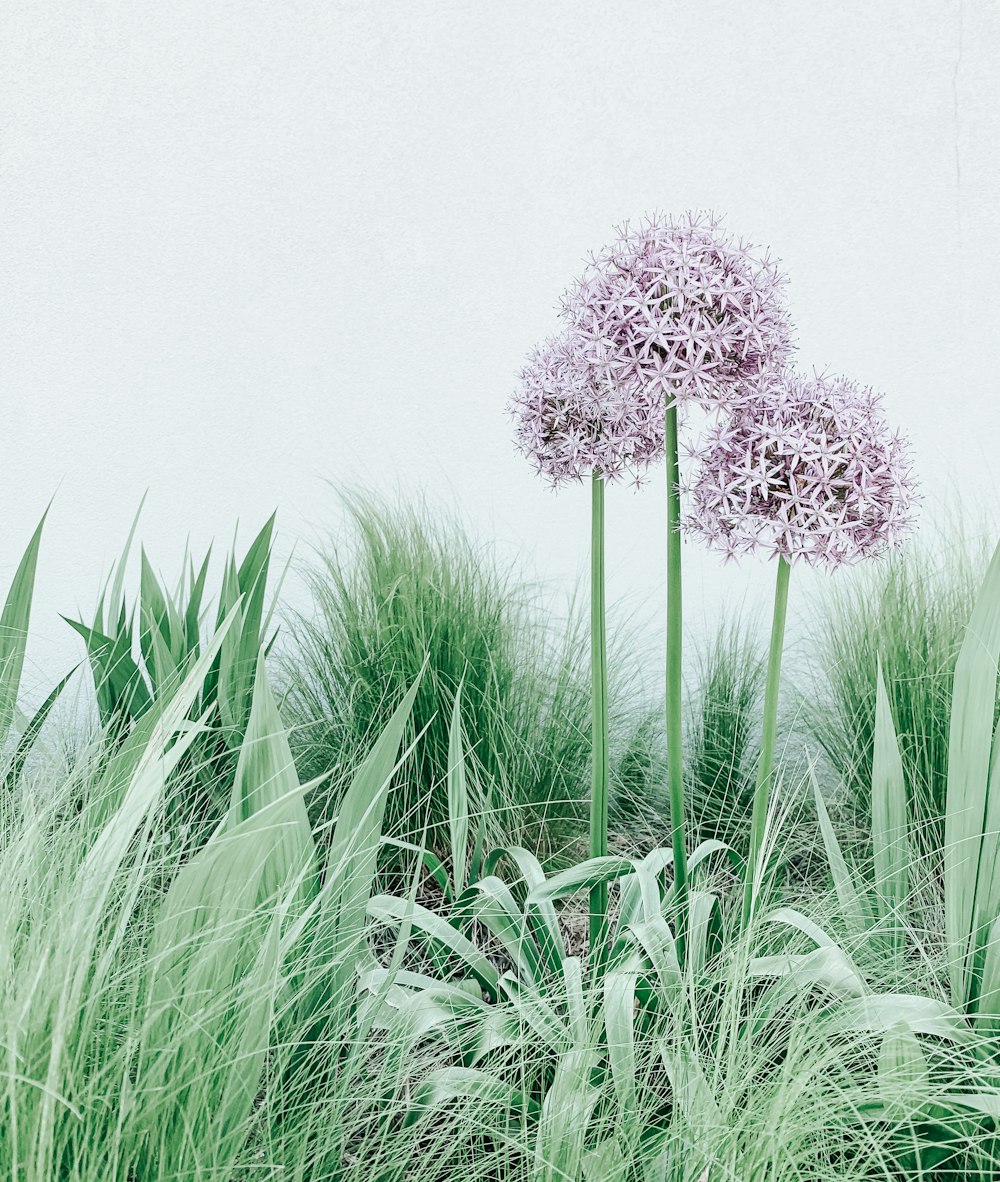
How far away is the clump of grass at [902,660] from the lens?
132cm

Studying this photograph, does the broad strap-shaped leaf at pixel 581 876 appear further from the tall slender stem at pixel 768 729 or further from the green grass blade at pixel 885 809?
the green grass blade at pixel 885 809

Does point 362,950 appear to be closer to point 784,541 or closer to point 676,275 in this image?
point 784,541

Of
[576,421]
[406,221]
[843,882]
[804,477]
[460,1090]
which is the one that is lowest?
[460,1090]

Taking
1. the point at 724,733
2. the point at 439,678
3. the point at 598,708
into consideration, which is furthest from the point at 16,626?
the point at 724,733

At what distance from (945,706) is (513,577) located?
2.77ft

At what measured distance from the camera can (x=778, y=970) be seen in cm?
80

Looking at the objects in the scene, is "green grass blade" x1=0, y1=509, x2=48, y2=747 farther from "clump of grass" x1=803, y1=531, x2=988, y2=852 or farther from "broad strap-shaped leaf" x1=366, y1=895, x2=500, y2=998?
"clump of grass" x1=803, y1=531, x2=988, y2=852

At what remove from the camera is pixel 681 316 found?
786 millimetres

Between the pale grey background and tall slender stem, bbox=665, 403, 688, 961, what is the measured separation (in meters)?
0.96

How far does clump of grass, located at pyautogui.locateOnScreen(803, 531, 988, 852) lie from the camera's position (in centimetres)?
132

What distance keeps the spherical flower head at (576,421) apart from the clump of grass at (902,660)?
615 mm

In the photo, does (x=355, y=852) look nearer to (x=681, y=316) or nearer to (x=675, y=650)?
(x=675, y=650)

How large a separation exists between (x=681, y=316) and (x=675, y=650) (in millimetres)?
327

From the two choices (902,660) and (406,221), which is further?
(406,221)
